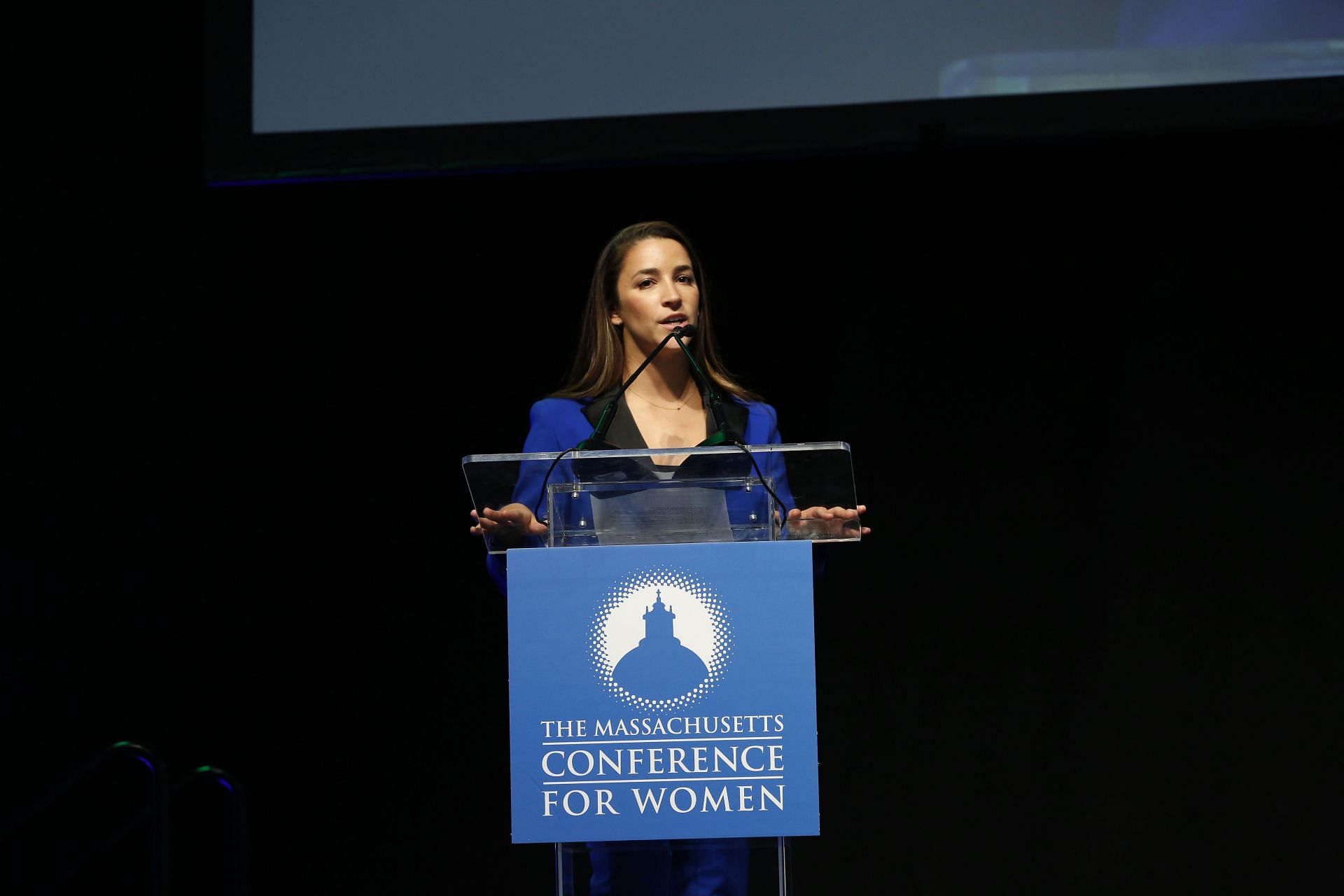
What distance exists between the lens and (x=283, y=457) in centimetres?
356

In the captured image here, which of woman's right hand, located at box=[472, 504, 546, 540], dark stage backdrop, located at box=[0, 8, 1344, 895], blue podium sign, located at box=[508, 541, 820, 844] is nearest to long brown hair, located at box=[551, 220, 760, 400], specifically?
woman's right hand, located at box=[472, 504, 546, 540]

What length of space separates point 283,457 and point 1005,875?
7.18ft

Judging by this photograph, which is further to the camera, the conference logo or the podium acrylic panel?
the podium acrylic panel

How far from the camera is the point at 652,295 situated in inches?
93.9

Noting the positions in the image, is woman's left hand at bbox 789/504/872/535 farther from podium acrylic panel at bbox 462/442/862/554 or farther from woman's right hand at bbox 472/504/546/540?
woman's right hand at bbox 472/504/546/540

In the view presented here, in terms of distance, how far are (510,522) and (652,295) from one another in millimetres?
809

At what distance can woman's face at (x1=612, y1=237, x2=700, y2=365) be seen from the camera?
2363 millimetres

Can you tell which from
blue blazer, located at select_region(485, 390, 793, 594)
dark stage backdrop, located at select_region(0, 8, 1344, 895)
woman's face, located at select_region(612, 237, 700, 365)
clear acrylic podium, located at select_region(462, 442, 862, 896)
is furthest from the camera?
dark stage backdrop, located at select_region(0, 8, 1344, 895)

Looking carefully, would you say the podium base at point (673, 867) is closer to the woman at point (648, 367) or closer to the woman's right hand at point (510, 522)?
the woman's right hand at point (510, 522)

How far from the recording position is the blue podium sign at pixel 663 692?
1.55 meters

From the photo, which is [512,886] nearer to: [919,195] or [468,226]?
[468,226]

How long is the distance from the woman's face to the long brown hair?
0.02 m

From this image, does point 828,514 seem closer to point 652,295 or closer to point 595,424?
point 595,424

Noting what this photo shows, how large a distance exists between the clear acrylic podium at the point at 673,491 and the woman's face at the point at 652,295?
678mm
